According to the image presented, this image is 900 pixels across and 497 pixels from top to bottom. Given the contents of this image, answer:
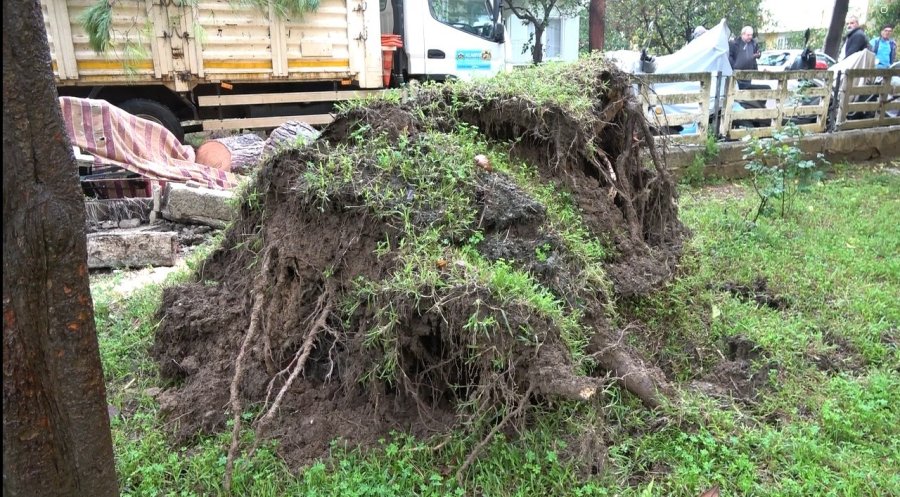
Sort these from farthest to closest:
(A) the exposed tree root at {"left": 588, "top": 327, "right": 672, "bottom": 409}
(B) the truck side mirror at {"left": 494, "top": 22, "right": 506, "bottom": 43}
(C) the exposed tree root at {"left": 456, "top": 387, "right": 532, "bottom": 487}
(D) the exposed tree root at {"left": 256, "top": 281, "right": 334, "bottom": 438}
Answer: (B) the truck side mirror at {"left": 494, "top": 22, "right": 506, "bottom": 43}
(A) the exposed tree root at {"left": 588, "top": 327, "right": 672, "bottom": 409}
(D) the exposed tree root at {"left": 256, "top": 281, "right": 334, "bottom": 438}
(C) the exposed tree root at {"left": 456, "top": 387, "right": 532, "bottom": 487}

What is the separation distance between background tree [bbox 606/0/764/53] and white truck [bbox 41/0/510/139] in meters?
9.62

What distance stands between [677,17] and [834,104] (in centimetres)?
1009

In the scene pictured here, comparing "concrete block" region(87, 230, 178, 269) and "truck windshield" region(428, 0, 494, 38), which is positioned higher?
"truck windshield" region(428, 0, 494, 38)

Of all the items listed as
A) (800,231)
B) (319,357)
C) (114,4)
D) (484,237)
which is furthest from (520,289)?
(114,4)

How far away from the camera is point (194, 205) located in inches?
272

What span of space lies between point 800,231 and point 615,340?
4421 millimetres

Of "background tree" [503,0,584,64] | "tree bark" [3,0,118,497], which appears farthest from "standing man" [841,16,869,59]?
"tree bark" [3,0,118,497]

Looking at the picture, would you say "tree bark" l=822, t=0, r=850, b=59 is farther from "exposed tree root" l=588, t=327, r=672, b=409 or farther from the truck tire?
"exposed tree root" l=588, t=327, r=672, b=409

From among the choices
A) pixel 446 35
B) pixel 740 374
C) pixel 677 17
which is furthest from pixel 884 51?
pixel 740 374

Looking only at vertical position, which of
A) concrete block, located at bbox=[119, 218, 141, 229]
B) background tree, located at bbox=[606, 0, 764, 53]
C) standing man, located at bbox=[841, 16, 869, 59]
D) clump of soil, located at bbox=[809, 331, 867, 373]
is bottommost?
clump of soil, located at bbox=[809, 331, 867, 373]

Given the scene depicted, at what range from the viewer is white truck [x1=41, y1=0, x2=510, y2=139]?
9.10 metres

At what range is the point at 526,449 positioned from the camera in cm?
299

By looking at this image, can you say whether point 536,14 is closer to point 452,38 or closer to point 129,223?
point 452,38

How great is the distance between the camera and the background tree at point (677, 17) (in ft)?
65.9
